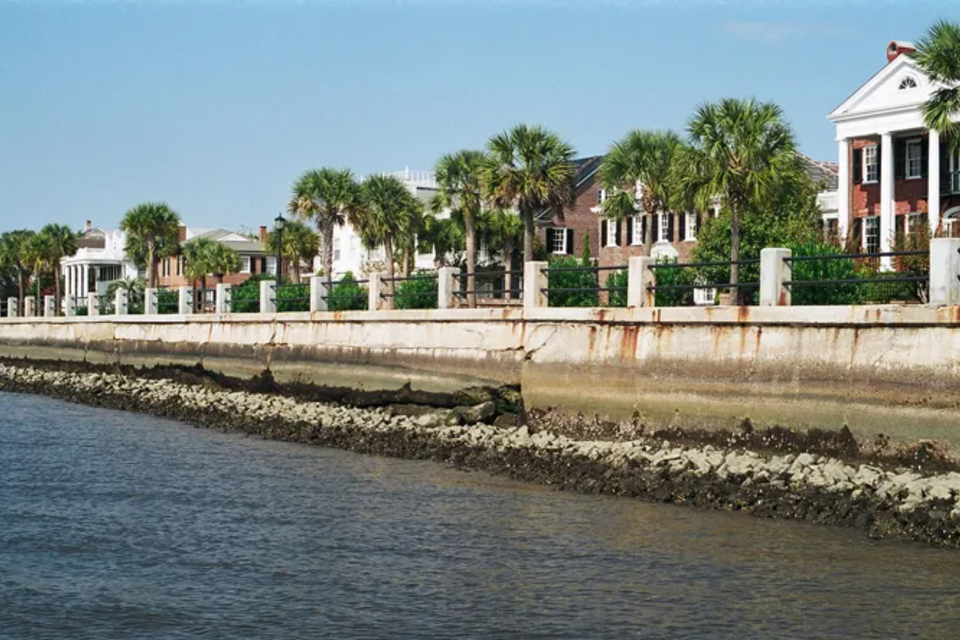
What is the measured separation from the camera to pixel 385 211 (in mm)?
67000

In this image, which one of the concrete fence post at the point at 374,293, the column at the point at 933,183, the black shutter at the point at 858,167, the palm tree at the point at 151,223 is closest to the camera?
the concrete fence post at the point at 374,293

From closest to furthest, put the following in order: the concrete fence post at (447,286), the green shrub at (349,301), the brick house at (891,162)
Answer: the concrete fence post at (447,286), the green shrub at (349,301), the brick house at (891,162)

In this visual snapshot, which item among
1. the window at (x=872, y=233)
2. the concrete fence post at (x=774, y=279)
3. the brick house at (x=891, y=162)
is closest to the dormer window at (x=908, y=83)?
the brick house at (x=891, y=162)

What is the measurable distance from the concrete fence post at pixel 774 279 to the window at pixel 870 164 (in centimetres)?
3235

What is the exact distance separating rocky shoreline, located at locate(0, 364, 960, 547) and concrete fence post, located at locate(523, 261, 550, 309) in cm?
164

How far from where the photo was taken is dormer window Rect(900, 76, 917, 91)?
4728cm

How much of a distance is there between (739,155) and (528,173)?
554 inches

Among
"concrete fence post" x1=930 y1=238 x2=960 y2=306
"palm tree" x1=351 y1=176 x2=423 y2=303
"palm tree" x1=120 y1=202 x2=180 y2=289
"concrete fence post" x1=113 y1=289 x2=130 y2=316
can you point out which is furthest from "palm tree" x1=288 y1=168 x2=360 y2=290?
"concrete fence post" x1=930 y1=238 x2=960 y2=306

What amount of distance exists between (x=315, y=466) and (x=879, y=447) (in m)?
8.85

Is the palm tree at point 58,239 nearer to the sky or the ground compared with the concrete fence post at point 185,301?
nearer to the sky

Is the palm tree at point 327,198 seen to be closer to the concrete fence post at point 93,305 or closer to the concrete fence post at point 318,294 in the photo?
the concrete fence post at point 93,305

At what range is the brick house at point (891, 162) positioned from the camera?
4659cm

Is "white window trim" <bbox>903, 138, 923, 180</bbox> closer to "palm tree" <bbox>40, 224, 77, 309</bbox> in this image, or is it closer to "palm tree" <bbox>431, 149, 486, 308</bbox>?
"palm tree" <bbox>431, 149, 486, 308</bbox>

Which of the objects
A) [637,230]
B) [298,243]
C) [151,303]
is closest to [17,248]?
[298,243]
